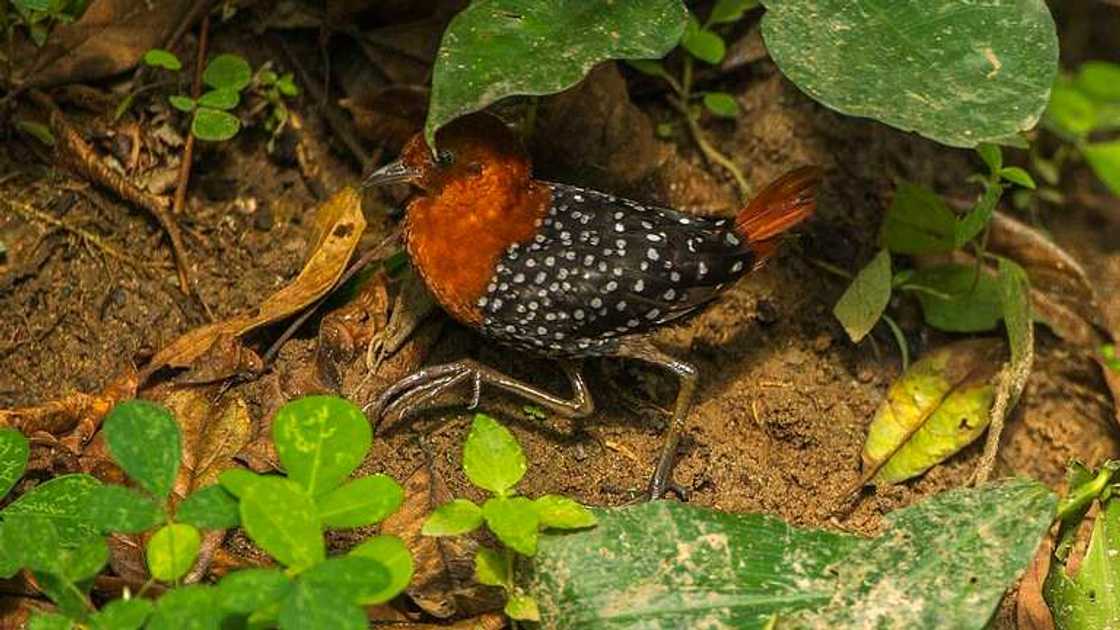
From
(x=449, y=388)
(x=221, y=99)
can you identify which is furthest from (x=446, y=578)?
(x=221, y=99)

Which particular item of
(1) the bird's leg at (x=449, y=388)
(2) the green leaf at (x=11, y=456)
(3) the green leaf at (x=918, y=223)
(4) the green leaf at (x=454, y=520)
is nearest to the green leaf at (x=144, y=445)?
(2) the green leaf at (x=11, y=456)

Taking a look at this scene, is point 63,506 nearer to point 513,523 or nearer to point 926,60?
point 513,523

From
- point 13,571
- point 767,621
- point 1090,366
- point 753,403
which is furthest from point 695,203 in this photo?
point 13,571

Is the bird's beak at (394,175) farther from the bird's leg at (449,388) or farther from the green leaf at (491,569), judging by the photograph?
the green leaf at (491,569)

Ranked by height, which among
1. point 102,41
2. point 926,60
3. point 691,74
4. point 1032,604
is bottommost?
point 1032,604

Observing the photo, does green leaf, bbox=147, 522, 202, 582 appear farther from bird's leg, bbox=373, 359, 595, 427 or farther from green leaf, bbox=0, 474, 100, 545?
bird's leg, bbox=373, 359, 595, 427

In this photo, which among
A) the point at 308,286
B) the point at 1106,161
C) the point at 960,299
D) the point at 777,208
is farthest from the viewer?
the point at 1106,161

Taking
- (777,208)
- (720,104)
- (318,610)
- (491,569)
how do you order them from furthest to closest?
(720,104)
(777,208)
(491,569)
(318,610)
